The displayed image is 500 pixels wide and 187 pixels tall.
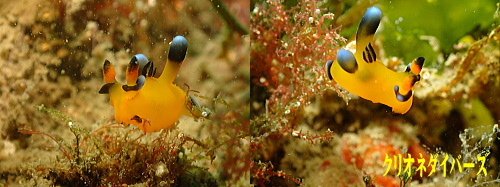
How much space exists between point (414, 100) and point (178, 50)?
3.92 ft

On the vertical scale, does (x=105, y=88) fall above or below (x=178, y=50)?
below

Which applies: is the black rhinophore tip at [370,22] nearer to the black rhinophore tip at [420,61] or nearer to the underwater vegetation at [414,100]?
the underwater vegetation at [414,100]

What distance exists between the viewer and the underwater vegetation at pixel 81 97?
1.65 m

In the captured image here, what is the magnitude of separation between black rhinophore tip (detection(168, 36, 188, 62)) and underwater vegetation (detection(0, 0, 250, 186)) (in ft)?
0.07

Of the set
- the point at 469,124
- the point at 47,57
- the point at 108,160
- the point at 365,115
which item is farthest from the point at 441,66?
the point at 47,57

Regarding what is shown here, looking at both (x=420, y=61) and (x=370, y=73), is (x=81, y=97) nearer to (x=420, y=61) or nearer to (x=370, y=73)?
(x=370, y=73)

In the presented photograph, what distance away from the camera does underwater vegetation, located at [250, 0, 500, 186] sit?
6.61ft

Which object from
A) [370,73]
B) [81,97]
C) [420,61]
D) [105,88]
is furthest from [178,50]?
[420,61]

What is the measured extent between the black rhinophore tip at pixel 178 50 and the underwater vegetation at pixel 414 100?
1.98 feet

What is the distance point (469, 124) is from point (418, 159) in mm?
330

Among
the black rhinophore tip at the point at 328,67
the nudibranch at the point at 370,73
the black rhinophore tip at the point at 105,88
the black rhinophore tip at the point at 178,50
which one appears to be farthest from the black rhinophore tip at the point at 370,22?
the black rhinophore tip at the point at 105,88

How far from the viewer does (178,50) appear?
1.72 metres

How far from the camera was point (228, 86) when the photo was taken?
1.97 m

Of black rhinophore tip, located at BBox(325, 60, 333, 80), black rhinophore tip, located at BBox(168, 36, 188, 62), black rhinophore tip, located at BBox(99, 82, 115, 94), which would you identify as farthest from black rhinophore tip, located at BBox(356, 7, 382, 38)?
black rhinophore tip, located at BBox(99, 82, 115, 94)
